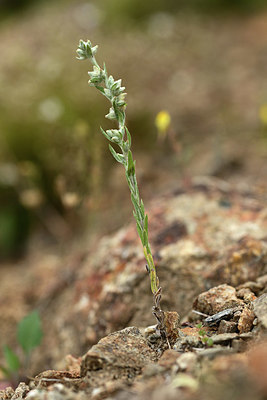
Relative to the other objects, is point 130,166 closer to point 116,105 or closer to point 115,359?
point 116,105

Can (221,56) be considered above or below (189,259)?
above

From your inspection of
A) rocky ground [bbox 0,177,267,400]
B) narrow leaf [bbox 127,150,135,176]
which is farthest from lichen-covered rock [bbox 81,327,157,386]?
narrow leaf [bbox 127,150,135,176]

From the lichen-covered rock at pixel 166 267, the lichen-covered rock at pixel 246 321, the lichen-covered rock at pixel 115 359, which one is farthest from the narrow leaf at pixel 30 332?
the lichen-covered rock at pixel 246 321

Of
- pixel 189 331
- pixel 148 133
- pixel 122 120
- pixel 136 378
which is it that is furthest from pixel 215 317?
pixel 148 133

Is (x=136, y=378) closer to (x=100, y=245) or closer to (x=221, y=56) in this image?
(x=100, y=245)

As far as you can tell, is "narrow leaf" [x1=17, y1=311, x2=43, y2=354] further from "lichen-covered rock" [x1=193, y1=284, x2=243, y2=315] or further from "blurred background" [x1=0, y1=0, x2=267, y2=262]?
"blurred background" [x1=0, y1=0, x2=267, y2=262]

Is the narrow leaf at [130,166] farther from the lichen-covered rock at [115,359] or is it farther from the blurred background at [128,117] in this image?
the blurred background at [128,117]
